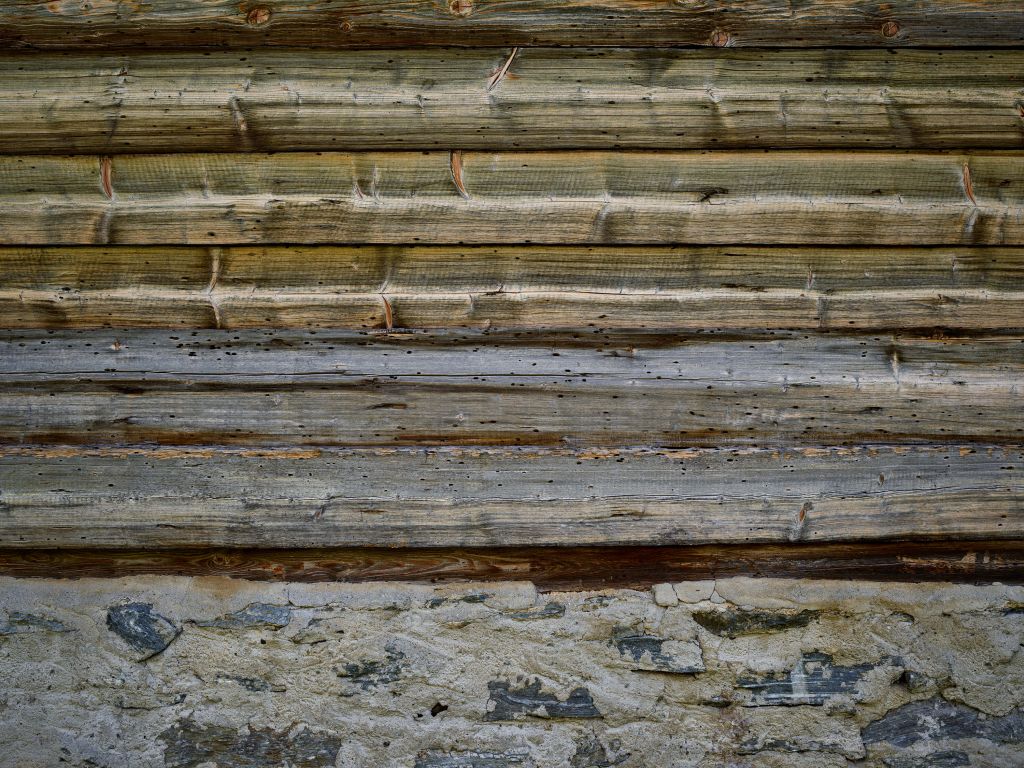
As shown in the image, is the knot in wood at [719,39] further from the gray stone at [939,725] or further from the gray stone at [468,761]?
the gray stone at [468,761]

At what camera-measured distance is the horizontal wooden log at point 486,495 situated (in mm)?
1876

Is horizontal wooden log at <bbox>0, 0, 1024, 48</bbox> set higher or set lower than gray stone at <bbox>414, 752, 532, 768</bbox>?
higher

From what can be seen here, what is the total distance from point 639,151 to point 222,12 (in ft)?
3.29

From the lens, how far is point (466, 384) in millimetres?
1860

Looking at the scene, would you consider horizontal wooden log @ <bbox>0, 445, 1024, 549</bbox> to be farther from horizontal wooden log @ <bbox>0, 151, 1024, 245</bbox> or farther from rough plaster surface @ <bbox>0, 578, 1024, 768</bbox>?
horizontal wooden log @ <bbox>0, 151, 1024, 245</bbox>

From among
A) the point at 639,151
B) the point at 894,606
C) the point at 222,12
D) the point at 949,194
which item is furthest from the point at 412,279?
the point at 894,606

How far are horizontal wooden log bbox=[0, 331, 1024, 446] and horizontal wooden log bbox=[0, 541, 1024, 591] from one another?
31 centimetres

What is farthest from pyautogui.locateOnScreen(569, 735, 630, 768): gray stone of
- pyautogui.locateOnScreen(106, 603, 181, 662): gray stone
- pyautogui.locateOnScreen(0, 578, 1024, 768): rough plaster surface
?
pyautogui.locateOnScreen(106, 603, 181, 662): gray stone

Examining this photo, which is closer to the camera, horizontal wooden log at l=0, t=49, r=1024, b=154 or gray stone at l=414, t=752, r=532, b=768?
horizontal wooden log at l=0, t=49, r=1024, b=154

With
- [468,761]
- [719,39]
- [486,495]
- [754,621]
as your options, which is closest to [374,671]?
[468,761]

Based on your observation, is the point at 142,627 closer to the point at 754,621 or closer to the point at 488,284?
the point at 488,284

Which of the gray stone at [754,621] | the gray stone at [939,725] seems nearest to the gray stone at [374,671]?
the gray stone at [754,621]

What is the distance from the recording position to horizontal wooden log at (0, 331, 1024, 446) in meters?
1.85

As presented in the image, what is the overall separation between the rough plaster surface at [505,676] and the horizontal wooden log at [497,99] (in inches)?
42.9
